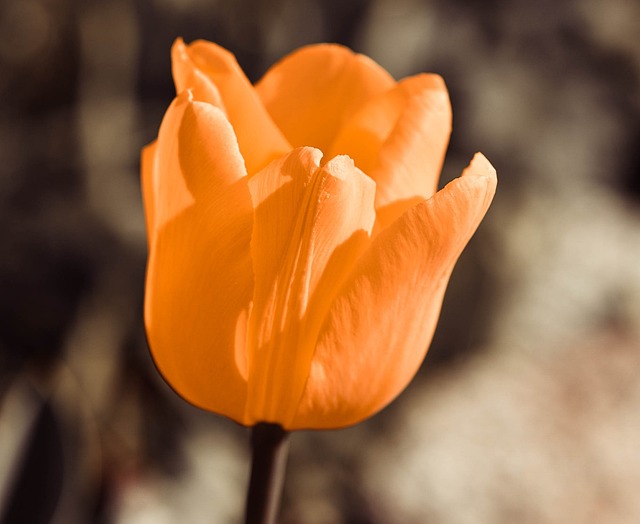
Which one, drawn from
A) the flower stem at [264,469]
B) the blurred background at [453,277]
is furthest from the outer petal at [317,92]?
the blurred background at [453,277]

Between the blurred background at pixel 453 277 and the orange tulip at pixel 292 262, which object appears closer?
the orange tulip at pixel 292 262

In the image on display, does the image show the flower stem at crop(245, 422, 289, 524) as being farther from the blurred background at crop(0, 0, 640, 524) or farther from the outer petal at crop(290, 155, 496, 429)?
the blurred background at crop(0, 0, 640, 524)

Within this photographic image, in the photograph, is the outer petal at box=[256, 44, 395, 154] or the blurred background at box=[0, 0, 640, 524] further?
the blurred background at box=[0, 0, 640, 524]

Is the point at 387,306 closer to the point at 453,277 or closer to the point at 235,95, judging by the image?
the point at 235,95

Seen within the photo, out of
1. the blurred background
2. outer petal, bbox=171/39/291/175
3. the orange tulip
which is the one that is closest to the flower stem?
the orange tulip

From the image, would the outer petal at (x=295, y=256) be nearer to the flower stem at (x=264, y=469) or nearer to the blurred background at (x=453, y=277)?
the flower stem at (x=264, y=469)

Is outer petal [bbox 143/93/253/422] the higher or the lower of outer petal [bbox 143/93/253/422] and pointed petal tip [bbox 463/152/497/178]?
the lower
